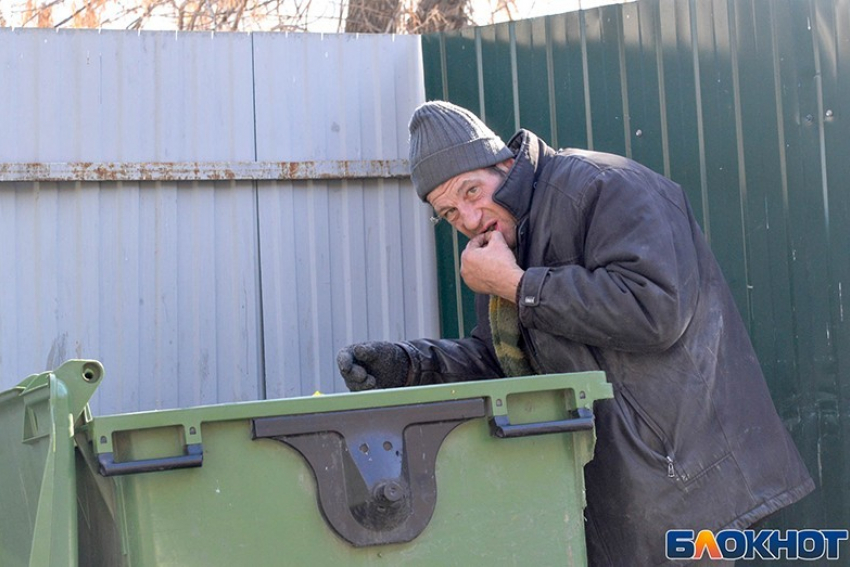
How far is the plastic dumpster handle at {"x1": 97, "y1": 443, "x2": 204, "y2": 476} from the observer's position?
7.85ft

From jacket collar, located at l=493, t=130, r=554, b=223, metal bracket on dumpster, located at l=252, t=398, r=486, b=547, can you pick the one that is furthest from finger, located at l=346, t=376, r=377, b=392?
metal bracket on dumpster, located at l=252, t=398, r=486, b=547

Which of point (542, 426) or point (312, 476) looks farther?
→ point (542, 426)

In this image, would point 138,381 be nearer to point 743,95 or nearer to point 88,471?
point 88,471

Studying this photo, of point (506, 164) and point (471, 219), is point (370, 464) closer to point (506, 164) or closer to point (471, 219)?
point (471, 219)

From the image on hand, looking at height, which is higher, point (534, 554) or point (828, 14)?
point (828, 14)

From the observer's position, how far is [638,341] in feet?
9.47

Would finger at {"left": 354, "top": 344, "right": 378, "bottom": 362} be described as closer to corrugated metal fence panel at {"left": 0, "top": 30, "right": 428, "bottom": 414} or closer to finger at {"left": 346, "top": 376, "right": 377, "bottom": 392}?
finger at {"left": 346, "top": 376, "right": 377, "bottom": 392}

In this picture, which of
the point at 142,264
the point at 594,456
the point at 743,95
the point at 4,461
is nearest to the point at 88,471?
the point at 4,461

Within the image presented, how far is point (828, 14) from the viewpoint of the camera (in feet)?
12.9

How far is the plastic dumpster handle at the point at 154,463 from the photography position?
2.39m

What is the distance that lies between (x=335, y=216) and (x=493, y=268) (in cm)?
165

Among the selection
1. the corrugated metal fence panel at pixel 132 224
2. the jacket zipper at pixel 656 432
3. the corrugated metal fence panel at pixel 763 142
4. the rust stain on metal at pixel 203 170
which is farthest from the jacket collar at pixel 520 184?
the corrugated metal fence panel at pixel 132 224

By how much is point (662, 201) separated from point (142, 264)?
2225 millimetres

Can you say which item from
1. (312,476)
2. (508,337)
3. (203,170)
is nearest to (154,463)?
(312,476)
